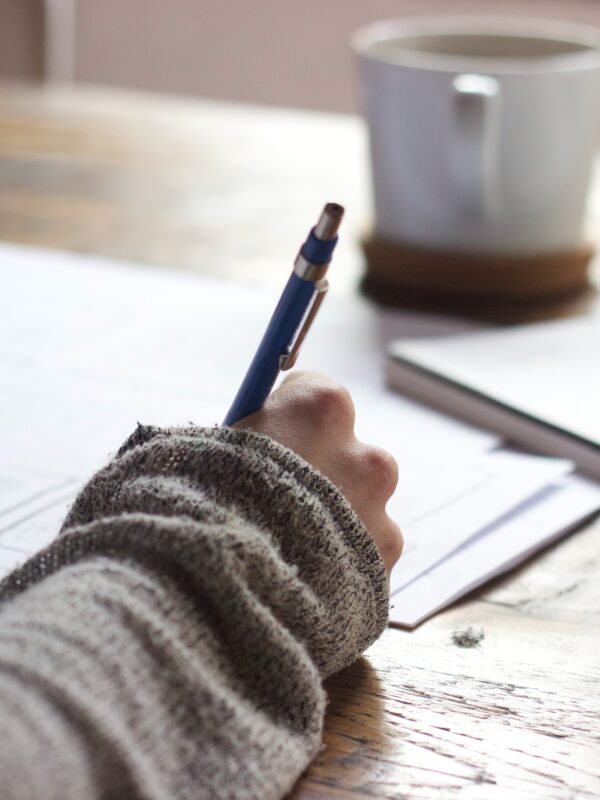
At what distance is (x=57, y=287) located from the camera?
0.85 metres

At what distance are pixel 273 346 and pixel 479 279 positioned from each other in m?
0.46

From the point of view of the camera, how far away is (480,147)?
80cm

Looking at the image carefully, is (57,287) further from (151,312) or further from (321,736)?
(321,736)

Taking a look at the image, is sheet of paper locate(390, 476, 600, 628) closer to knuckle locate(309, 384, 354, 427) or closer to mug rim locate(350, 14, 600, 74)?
knuckle locate(309, 384, 354, 427)

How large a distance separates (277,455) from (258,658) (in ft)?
0.24

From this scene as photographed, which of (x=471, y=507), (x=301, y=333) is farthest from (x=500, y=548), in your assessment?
(x=301, y=333)

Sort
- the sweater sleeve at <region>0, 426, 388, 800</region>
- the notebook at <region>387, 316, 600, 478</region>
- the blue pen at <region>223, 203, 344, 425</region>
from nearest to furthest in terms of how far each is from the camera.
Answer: the sweater sleeve at <region>0, 426, 388, 800</region>
the blue pen at <region>223, 203, 344, 425</region>
the notebook at <region>387, 316, 600, 478</region>

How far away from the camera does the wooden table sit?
1.17ft

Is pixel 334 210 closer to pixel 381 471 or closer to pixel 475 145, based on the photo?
pixel 381 471

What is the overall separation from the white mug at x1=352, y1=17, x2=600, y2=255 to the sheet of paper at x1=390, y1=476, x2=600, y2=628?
0.31 meters

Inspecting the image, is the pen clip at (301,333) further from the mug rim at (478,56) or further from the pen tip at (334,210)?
the mug rim at (478,56)

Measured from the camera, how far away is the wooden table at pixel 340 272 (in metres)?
0.36

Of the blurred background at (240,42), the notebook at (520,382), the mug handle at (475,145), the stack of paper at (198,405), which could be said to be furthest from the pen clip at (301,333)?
the blurred background at (240,42)

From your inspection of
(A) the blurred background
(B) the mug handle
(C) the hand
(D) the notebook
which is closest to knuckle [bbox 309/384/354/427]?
(C) the hand
